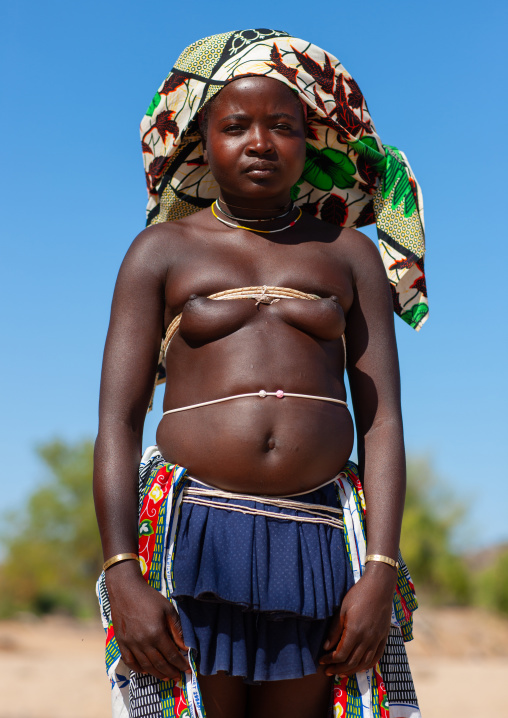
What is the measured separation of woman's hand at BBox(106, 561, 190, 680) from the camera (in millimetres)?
2072

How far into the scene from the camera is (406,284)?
2883mm

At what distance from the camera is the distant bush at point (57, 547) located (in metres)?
26.5

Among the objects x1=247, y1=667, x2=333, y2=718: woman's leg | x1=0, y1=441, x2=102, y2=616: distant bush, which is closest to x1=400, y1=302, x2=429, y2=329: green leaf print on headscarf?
x1=247, y1=667, x2=333, y2=718: woman's leg

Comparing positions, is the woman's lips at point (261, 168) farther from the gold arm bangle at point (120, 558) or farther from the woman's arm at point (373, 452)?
the gold arm bangle at point (120, 558)

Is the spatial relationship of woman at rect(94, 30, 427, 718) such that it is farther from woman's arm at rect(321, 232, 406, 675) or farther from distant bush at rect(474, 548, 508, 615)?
distant bush at rect(474, 548, 508, 615)

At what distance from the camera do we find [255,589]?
2.14 metres

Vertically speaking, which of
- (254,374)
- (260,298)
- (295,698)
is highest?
(260,298)

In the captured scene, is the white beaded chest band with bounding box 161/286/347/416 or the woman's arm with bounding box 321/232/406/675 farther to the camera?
the white beaded chest band with bounding box 161/286/347/416

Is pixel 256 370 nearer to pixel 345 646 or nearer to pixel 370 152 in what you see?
pixel 345 646

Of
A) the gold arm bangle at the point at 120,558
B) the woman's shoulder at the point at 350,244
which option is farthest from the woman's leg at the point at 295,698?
the woman's shoulder at the point at 350,244

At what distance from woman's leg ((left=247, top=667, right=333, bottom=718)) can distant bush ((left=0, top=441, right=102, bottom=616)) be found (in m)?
24.8

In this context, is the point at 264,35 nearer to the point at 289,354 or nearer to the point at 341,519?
the point at 289,354

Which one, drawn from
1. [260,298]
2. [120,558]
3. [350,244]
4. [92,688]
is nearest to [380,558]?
[120,558]

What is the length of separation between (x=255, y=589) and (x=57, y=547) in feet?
86.2
